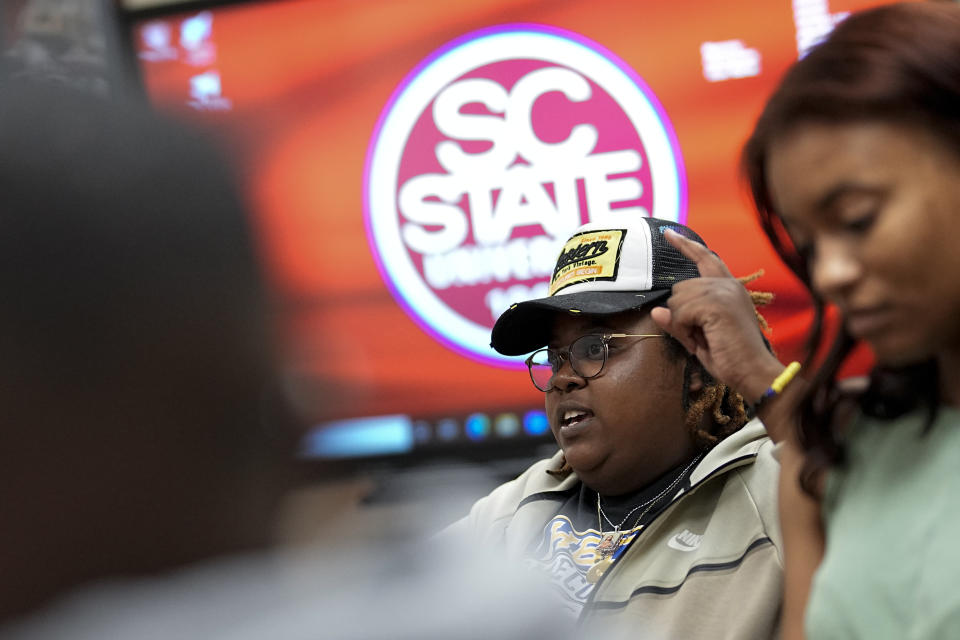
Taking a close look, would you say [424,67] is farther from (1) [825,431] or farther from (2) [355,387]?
(2) [355,387]

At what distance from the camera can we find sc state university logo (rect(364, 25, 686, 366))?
207cm

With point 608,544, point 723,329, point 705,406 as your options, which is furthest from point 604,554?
point 723,329

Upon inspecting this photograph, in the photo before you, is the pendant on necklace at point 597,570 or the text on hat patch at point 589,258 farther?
the text on hat patch at point 589,258

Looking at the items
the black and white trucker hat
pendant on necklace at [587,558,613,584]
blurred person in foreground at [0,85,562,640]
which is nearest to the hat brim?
the black and white trucker hat

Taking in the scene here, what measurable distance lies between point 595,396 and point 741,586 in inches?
14.1

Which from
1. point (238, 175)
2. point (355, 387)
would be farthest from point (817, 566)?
point (238, 175)

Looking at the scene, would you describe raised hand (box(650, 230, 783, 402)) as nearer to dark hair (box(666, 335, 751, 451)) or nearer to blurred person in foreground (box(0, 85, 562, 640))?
dark hair (box(666, 335, 751, 451))

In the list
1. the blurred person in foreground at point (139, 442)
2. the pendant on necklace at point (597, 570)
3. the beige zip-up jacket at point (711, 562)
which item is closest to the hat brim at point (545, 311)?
the beige zip-up jacket at point (711, 562)

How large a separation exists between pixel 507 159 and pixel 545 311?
0.80 meters

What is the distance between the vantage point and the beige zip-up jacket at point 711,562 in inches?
40.7

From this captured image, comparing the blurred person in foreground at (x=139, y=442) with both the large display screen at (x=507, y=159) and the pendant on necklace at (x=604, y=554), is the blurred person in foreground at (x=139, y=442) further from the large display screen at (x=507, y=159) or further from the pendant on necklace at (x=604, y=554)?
the large display screen at (x=507, y=159)

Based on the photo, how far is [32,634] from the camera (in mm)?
216

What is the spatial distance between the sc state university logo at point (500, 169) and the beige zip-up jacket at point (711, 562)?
0.95 meters

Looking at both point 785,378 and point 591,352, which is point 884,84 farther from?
point 591,352
